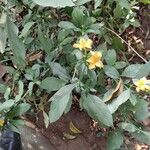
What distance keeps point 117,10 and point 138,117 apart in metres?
0.59

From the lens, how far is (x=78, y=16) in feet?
3.91

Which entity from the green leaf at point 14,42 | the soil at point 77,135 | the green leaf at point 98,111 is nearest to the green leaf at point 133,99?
the green leaf at point 98,111

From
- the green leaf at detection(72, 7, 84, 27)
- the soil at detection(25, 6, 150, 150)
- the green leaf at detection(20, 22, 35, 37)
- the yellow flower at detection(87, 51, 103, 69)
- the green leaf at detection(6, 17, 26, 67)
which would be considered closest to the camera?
the green leaf at detection(6, 17, 26, 67)

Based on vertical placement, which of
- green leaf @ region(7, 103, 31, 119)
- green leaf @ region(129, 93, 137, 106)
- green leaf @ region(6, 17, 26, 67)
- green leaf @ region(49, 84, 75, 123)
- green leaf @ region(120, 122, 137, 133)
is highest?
green leaf @ region(6, 17, 26, 67)

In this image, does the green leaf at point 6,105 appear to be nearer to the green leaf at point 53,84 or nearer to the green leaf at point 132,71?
the green leaf at point 53,84

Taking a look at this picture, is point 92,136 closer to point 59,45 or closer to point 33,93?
point 33,93

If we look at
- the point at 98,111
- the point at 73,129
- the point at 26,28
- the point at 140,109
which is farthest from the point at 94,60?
the point at 73,129

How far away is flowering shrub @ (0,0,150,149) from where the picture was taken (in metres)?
1.08

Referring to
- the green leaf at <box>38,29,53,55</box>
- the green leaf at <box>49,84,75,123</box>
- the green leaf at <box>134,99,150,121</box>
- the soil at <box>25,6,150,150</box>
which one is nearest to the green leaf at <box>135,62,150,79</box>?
the green leaf at <box>134,99,150,121</box>

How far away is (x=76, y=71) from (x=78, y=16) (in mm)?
172

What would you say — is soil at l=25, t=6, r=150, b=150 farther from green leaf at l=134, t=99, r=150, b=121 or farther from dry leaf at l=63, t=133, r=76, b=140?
green leaf at l=134, t=99, r=150, b=121

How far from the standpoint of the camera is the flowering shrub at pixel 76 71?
1.08 metres

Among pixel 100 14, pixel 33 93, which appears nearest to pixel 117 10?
pixel 100 14

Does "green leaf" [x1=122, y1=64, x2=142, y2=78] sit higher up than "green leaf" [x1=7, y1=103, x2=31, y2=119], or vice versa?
"green leaf" [x1=122, y1=64, x2=142, y2=78]
